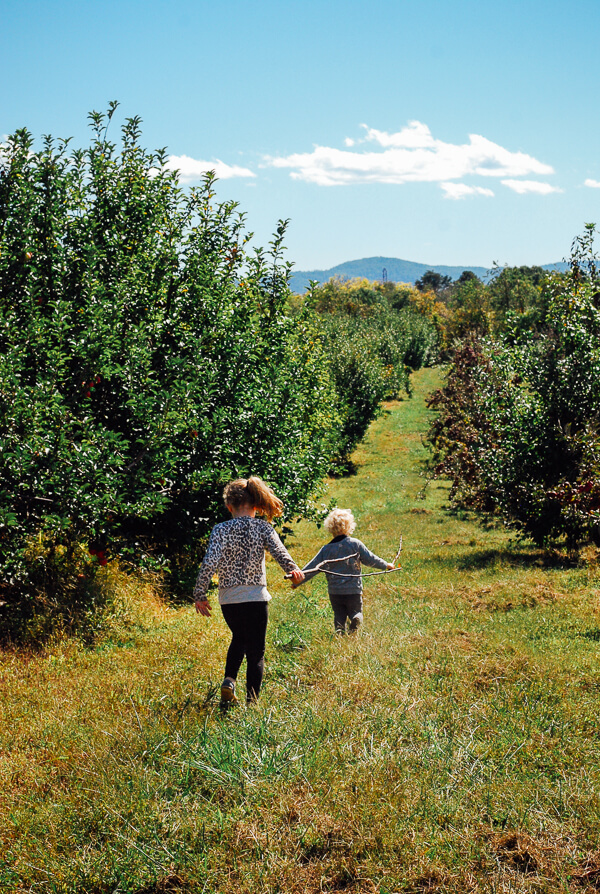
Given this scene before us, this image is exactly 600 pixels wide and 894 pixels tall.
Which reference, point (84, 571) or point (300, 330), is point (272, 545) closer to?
point (84, 571)

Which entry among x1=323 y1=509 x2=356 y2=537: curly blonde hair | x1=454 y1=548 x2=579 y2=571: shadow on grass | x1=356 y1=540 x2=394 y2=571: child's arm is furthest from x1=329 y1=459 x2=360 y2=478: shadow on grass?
x1=356 y1=540 x2=394 y2=571: child's arm

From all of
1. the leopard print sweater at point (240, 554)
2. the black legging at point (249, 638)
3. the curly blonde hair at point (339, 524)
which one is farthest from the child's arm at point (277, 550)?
the curly blonde hair at point (339, 524)

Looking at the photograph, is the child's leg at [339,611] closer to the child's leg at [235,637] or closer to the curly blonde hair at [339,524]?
the curly blonde hair at [339,524]

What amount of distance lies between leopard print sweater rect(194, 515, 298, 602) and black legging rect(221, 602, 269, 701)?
18 centimetres

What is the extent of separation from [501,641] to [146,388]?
5167 mm

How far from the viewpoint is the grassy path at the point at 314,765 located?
3.25 metres

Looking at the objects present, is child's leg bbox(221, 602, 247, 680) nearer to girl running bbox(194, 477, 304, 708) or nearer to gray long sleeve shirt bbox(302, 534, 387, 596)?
girl running bbox(194, 477, 304, 708)

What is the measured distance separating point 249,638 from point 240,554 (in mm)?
621

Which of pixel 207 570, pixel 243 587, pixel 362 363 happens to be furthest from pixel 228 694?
pixel 362 363

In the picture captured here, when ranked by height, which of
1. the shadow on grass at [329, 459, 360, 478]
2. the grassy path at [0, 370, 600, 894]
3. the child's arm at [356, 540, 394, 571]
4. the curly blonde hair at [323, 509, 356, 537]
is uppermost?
the curly blonde hair at [323, 509, 356, 537]

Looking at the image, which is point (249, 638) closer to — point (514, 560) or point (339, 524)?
point (339, 524)

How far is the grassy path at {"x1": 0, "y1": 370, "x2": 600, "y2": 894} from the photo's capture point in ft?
10.7

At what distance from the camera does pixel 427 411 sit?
43.1 metres

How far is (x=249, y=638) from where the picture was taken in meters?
5.06
